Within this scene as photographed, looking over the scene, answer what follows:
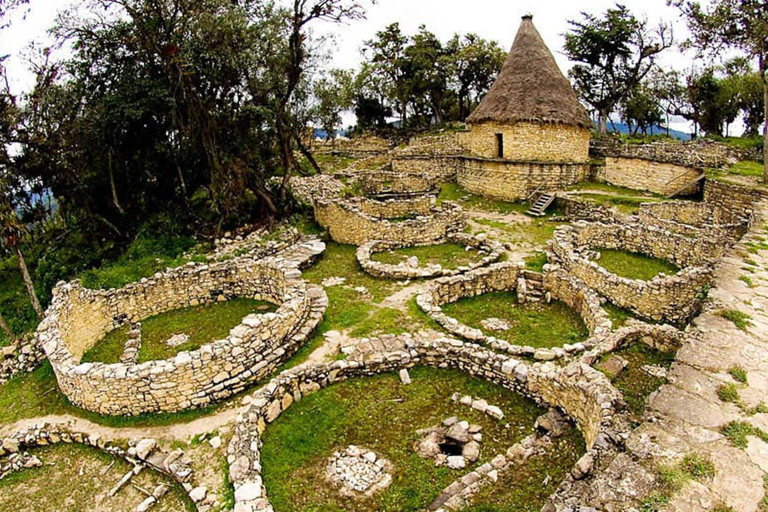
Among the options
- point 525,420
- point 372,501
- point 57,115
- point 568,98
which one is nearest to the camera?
point 372,501

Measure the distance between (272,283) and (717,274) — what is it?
9.27 m

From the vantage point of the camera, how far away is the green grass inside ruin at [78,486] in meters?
6.05

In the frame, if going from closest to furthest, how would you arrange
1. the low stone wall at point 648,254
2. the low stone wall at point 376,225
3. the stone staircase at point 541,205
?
the low stone wall at point 648,254 < the low stone wall at point 376,225 < the stone staircase at point 541,205

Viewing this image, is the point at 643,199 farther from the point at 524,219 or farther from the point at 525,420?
the point at 525,420

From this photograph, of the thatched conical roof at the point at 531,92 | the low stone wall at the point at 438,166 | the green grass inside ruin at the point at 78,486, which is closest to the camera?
the green grass inside ruin at the point at 78,486

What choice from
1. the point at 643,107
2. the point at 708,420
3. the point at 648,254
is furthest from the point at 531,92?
the point at 643,107

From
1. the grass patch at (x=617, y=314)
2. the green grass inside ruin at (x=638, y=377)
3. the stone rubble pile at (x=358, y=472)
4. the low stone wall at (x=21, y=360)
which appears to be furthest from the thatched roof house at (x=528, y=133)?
the low stone wall at (x=21, y=360)

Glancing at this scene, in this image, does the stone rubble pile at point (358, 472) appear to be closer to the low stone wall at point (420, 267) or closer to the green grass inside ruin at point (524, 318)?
the green grass inside ruin at point (524, 318)

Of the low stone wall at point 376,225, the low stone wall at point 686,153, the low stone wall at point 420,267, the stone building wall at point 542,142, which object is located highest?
the stone building wall at point 542,142

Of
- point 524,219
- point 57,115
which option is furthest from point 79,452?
point 524,219

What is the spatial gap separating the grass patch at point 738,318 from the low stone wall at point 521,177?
15063mm

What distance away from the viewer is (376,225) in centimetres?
1492

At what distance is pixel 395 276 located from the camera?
39.4 feet

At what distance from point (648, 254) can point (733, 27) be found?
10.2m
